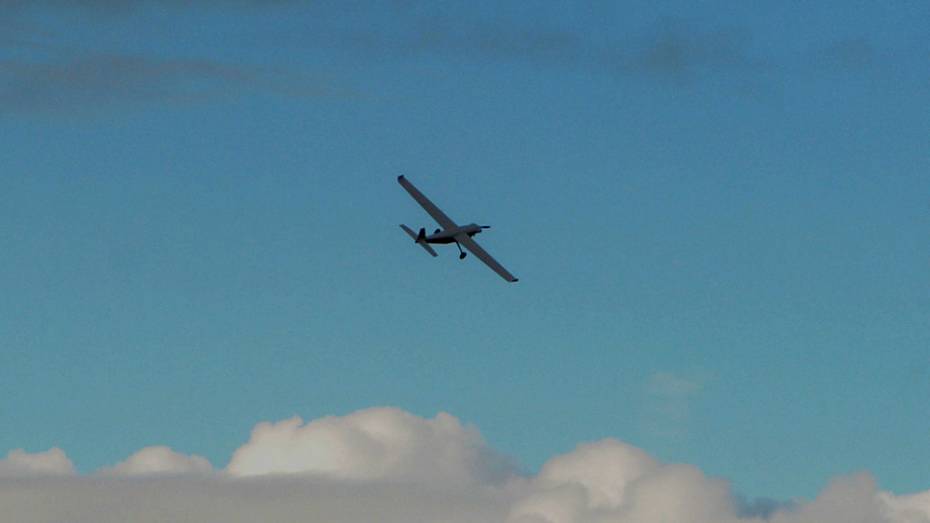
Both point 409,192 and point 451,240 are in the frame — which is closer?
point 451,240

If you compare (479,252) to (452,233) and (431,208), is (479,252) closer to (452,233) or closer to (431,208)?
(452,233)

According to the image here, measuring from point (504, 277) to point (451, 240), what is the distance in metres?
11.9

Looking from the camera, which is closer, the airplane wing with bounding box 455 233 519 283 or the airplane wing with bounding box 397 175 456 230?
the airplane wing with bounding box 455 233 519 283

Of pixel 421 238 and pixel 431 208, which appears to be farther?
pixel 431 208

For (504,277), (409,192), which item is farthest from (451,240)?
(409,192)

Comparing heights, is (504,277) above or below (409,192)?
below

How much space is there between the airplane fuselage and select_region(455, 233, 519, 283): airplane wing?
1.81ft

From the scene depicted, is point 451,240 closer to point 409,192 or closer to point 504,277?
point 504,277

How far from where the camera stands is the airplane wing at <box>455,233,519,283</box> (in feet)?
555

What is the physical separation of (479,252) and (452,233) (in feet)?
14.9

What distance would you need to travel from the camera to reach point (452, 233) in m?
176

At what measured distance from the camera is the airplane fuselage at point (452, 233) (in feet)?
575

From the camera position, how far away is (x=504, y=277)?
167 meters

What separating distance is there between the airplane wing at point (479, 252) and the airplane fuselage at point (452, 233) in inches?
21.7
